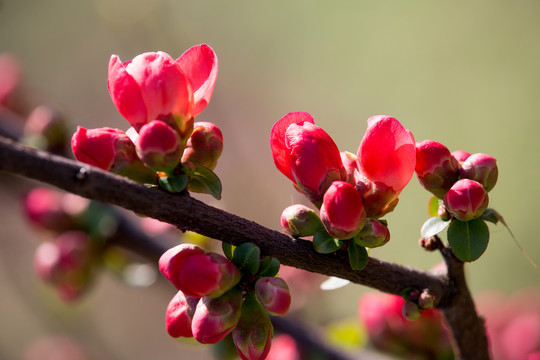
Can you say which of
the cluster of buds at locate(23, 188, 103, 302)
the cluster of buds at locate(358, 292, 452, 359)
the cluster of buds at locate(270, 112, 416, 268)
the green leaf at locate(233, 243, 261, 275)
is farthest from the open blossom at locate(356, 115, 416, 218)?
the cluster of buds at locate(23, 188, 103, 302)

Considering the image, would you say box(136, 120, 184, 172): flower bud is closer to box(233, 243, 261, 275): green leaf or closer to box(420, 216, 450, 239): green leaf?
box(233, 243, 261, 275): green leaf

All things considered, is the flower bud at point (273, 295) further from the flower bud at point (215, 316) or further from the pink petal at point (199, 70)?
the pink petal at point (199, 70)

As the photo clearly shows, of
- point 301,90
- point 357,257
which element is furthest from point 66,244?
point 301,90

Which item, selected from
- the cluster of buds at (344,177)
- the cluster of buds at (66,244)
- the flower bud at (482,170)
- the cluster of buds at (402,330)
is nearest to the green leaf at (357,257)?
the cluster of buds at (344,177)

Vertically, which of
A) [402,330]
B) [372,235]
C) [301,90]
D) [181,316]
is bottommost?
[301,90]

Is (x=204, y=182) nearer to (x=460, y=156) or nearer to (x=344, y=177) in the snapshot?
(x=344, y=177)

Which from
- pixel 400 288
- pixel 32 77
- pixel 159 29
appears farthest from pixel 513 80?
Answer: pixel 32 77

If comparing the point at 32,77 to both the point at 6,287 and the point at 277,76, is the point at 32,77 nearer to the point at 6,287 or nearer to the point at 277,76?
the point at 6,287
